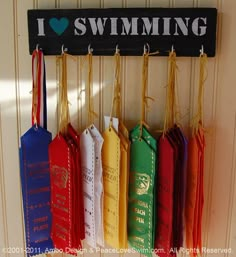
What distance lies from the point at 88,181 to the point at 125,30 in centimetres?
41

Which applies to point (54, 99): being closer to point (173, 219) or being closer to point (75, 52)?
point (75, 52)

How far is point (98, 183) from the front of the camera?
93 centimetres

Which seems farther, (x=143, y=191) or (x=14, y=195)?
(x=14, y=195)

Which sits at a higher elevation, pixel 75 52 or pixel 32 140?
pixel 75 52

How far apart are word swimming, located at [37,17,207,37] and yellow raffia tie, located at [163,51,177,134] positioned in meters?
0.06

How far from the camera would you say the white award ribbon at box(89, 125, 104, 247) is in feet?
2.99

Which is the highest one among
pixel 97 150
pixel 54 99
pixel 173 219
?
pixel 54 99

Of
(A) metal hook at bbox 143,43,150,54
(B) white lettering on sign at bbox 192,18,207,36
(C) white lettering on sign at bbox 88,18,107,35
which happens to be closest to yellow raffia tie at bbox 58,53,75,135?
(C) white lettering on sign at bbox 88,18,107,35

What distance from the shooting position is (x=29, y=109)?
0.98 m

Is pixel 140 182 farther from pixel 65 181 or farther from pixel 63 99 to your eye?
pixel 63 99

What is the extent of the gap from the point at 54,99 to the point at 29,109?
0.08 m

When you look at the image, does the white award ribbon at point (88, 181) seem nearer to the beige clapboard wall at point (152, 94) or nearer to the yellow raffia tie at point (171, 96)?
the beige clapboard wall at point (152, 94)

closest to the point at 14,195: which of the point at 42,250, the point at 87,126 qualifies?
the point at 42,250

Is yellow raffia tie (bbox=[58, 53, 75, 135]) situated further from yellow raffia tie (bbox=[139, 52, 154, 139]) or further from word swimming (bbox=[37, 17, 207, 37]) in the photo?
yellow raffia tie (bbox=[139, 52, 154, 139])
